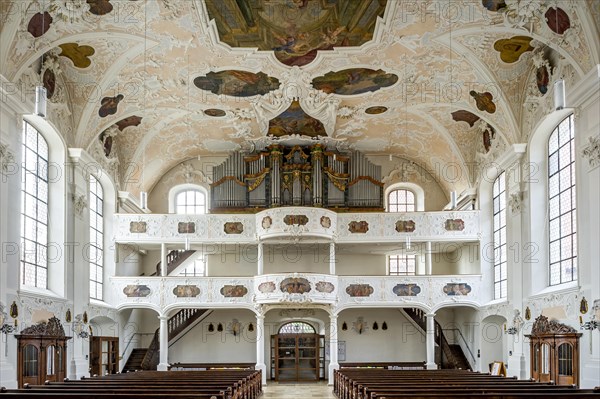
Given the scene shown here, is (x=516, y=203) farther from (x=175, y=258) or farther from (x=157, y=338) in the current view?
(x=157, y=338)

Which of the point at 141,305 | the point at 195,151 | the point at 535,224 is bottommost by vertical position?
the point at 141,305

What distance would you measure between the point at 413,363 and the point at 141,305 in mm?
13095

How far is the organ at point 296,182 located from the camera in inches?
1347

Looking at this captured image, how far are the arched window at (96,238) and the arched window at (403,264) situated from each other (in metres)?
14.4

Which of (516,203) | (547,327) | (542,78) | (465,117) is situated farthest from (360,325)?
(542,78)

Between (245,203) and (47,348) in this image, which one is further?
(245,203)

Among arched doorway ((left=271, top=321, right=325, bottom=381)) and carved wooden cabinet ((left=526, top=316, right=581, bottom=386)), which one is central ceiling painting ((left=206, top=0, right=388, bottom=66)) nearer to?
carved wooden cabinet ((left=526, top=316, right=581, bottom=386))

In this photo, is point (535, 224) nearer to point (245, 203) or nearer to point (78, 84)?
point (245, 203)

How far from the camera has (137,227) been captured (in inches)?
1286

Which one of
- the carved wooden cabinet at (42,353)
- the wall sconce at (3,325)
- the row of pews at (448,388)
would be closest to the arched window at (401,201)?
the row of pews at (448,388)

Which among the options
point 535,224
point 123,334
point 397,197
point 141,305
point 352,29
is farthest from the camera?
point 397,197

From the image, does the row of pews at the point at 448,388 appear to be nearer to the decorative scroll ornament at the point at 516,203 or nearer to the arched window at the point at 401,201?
the decorative scroll ornament at the point at 516,203

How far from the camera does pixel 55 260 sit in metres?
25.8

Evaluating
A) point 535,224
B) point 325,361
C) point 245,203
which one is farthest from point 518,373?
point 245,203
